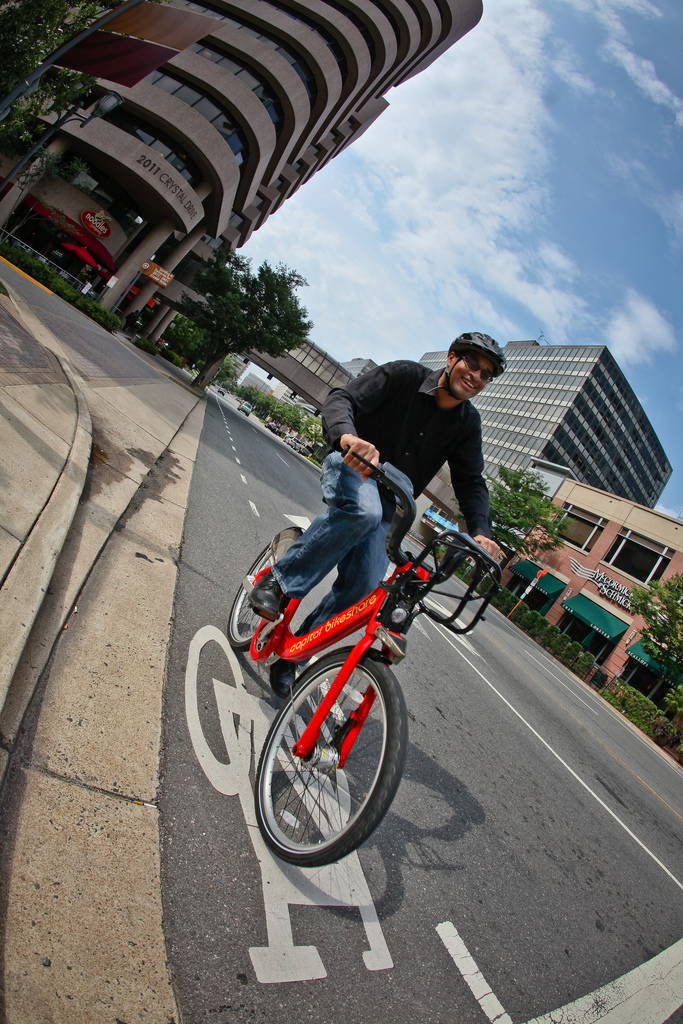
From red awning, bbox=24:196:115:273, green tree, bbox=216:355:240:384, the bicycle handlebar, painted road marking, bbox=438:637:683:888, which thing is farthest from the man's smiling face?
green tree, bbox=216:355:240:384

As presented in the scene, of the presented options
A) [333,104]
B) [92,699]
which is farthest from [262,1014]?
[333,104]

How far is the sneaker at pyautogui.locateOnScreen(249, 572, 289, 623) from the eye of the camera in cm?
281

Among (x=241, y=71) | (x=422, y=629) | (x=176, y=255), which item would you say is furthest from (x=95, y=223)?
(x=422, y=629)

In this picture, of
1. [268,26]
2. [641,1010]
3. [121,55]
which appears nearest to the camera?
[641,1010]

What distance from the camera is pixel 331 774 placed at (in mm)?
2082

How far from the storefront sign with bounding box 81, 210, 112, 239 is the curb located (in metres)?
35.2

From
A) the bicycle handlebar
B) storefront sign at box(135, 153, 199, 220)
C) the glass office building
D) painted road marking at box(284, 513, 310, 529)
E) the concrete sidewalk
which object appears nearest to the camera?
the concrete sidewalk

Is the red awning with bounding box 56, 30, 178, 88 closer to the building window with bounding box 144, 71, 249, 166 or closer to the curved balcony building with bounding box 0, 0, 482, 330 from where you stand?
the curved balcony building with bounding box 0, 0, 482, 330

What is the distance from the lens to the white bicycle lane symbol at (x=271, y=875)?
1.63 metres

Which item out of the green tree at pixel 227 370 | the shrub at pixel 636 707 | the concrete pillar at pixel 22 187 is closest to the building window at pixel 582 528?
the shrub at pixel 636 707

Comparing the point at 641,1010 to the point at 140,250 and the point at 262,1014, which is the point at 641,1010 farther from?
the point at 140,250

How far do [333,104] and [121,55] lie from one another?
3391 cm

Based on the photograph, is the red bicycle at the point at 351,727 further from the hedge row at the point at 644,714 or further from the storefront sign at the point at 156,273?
the storefront sign at the point at 156,273

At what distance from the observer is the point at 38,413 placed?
4656 millimetres
